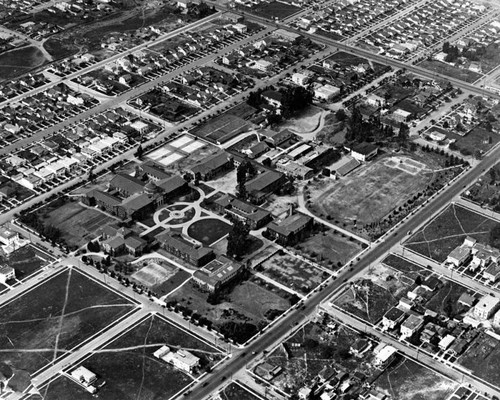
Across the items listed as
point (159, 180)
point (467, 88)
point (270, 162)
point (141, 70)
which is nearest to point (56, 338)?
point (159, 180)

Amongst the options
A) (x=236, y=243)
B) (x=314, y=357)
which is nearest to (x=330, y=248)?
(x=236, y=243)

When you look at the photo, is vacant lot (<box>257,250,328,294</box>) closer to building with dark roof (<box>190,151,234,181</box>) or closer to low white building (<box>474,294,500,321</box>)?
low white building (<box>474,294,500,321</box>)

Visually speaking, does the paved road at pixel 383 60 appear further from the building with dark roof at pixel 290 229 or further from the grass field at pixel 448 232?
the building with dark roof at pixel 290 229

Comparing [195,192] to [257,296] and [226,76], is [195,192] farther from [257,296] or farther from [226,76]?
[226,76]

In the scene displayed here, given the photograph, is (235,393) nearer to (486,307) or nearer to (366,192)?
(486,307)

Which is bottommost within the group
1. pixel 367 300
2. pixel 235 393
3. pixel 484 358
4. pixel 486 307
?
pixel 484 358
